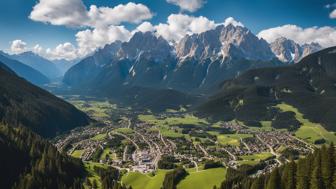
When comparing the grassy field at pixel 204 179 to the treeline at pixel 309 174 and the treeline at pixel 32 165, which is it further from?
the treeline at pixel 309 174

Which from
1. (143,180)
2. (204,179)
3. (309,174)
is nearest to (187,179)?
(204,179)

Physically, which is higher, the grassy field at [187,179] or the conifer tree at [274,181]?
the conifer tree at [274,181]

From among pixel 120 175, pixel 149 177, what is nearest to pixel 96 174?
pixel 120 175

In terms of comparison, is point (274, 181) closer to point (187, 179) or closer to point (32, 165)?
point (187, 179)

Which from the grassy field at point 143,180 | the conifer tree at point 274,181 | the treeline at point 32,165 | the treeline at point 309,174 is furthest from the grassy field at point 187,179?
the conifer tree at point 274,181

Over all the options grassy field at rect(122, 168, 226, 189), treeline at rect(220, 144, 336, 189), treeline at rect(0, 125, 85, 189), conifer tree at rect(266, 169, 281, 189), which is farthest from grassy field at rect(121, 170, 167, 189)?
conifer tree at rect(266, 169, 281, 189)

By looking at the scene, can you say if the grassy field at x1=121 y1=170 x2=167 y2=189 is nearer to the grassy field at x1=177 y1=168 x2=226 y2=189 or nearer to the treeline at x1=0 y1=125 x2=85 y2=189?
the grassy field at x1=177 y1=168 x2=226 y2=189

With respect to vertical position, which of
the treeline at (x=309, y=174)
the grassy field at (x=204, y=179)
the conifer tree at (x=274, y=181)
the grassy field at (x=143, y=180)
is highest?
the treeline at (x=309, y=174)
